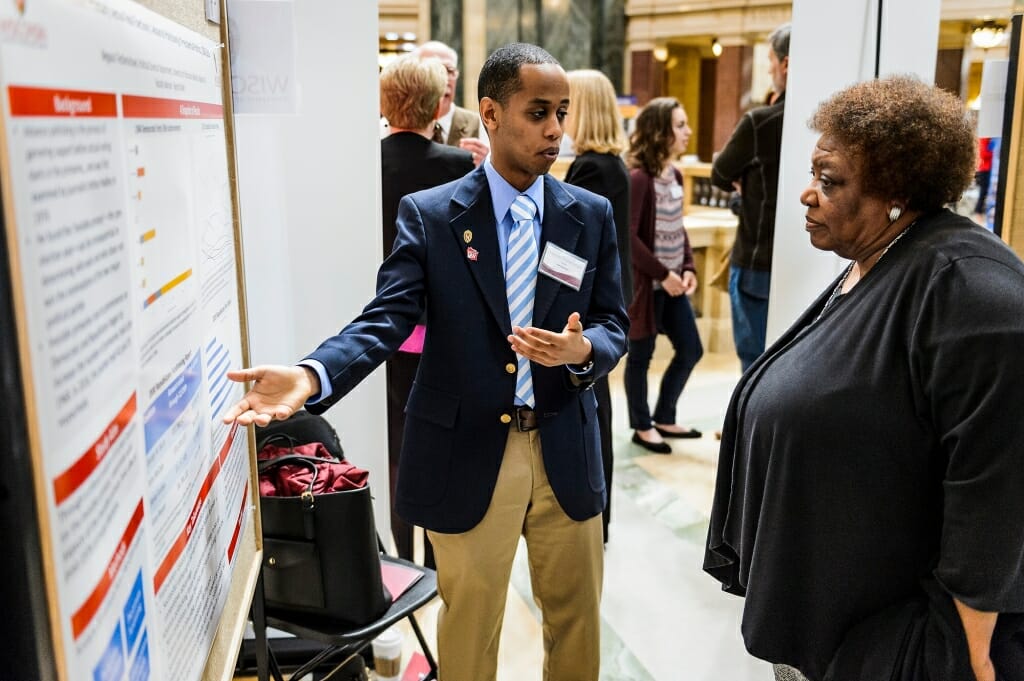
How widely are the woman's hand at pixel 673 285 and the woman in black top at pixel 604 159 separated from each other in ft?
Result: 3.00

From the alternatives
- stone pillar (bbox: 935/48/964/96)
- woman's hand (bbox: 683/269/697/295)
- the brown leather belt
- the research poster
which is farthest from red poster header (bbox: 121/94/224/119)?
woman's hand (bbox: 683/269/697/295)

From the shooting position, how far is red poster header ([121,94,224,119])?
2.91 ft

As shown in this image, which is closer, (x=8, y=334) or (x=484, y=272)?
(x=8, y=334)

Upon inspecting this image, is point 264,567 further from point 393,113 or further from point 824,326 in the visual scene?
point 393,113

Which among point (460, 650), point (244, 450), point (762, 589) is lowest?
point (460, 650)

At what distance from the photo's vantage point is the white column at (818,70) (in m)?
2.51

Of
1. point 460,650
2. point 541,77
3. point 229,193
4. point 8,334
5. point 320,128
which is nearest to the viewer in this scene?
point 8,334

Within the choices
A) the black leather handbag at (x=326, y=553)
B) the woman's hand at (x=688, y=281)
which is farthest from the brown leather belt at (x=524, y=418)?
the woman's hand at (x=688, y=281)

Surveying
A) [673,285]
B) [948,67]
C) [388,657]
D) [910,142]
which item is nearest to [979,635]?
[910,142]

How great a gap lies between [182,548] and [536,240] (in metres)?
1.02

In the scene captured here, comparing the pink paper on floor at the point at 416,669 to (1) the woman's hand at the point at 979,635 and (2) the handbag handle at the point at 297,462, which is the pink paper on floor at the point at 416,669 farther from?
(1) the woman's hand at the point at 979,635

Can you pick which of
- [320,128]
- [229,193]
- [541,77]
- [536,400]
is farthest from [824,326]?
[320,128]

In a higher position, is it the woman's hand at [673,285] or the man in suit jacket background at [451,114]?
the man in suit jacket background at [451,114]

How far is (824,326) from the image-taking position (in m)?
1.55
